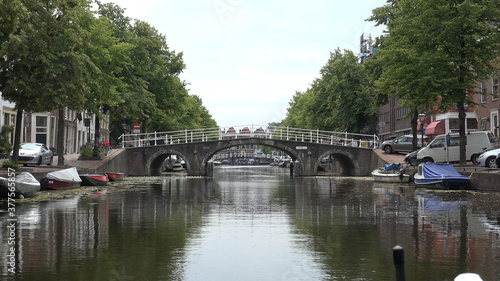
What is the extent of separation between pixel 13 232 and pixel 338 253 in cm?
647

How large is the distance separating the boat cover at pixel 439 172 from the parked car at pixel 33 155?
69.8 feet

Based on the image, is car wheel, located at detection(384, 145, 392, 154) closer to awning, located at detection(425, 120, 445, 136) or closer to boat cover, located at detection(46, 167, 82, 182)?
awning, located at detection(425, 120, 445, 136)

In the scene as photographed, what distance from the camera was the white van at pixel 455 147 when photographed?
1399 inches

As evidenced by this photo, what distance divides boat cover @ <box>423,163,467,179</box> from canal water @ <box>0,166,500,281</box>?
8.74m

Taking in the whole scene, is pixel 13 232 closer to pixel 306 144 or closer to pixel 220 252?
pixel 220 252

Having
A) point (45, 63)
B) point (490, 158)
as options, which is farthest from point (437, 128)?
point (45, 63)

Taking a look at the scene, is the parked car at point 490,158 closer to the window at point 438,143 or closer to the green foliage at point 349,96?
the window at point 438,143

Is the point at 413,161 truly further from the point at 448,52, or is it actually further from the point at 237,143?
the point at 237,143

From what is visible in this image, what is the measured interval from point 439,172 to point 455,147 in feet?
35.1

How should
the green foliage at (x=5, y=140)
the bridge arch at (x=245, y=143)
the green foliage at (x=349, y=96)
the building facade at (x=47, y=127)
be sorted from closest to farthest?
the green foliage at (x=5, y=140) → the building facade at (x=47, y=127) → the bridge arch at (x=245, y=143) → the green foliage at (x=349, y=96)

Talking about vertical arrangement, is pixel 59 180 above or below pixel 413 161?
below

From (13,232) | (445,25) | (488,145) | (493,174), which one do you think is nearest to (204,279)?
(13,232)

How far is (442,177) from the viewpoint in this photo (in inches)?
1069

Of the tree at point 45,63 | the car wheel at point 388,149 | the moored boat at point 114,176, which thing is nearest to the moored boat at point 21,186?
the tree at point 45,63
